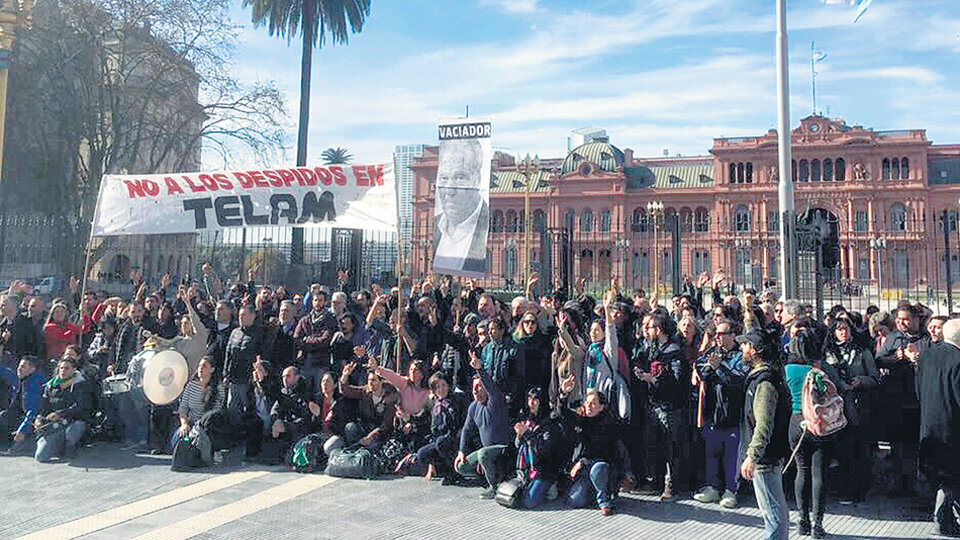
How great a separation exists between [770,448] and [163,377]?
668cm

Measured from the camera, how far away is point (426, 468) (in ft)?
24.5

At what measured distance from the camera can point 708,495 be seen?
6.48 metres

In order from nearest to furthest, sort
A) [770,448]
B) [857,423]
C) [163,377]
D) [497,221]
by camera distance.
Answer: [770,448], [857,423], [163,377], [497,221]

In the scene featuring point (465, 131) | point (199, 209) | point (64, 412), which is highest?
point (465, 131)

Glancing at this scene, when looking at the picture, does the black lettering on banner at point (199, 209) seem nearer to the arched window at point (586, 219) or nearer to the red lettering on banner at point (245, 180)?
the red lettering on banner at point (245, 180)

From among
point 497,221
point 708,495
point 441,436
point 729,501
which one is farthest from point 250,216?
point 497,221

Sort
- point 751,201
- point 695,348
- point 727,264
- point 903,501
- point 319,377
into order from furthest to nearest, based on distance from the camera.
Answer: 1. point 751,201
2. point 727,264
3. point 319,377
4. point 695,348
5. point 903,501

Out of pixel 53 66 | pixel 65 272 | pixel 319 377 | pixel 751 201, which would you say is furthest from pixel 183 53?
pixel 751 201

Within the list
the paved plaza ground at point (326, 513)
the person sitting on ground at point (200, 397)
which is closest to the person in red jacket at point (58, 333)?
the paved plaza ground at point (326, 513)

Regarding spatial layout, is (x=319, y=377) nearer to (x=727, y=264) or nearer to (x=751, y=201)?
(x=727, y=264)

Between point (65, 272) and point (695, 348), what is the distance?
2142cm

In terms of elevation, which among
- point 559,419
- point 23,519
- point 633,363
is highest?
point 633,363

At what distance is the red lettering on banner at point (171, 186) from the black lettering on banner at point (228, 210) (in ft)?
1.94

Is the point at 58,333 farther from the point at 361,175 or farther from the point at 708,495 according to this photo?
the point at 708,495
